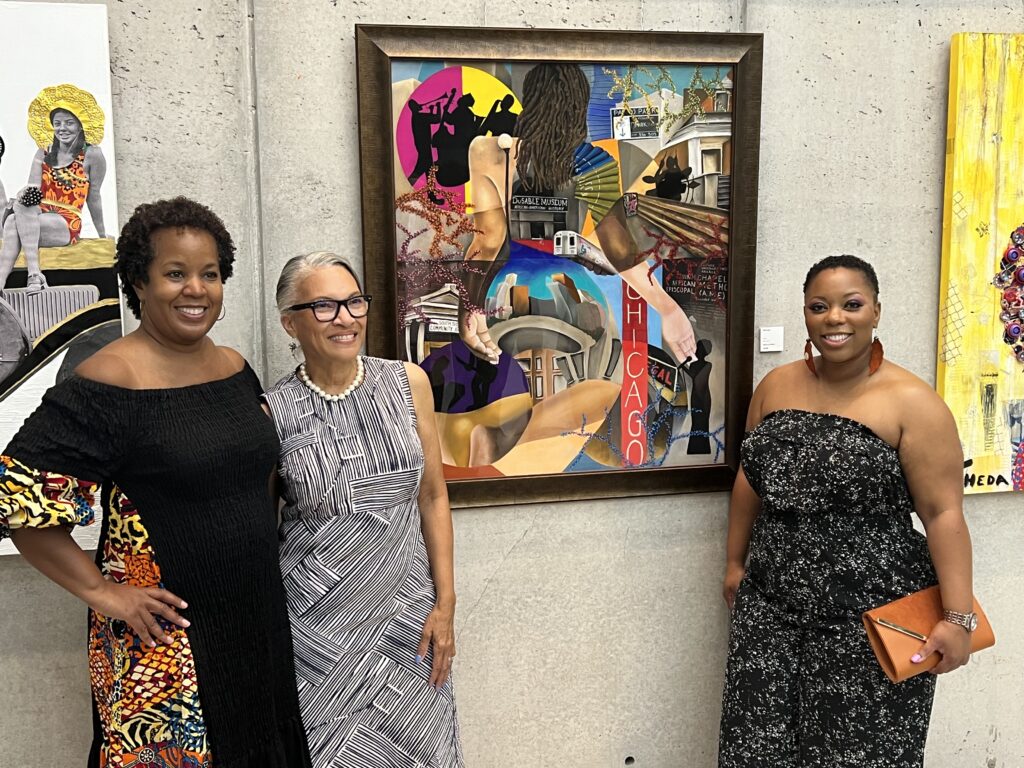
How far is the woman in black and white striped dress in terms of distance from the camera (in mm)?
1869

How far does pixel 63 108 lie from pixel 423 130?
90cm

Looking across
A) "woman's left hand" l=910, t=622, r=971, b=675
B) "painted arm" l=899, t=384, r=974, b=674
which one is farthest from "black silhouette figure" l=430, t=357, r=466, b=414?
"woman's left hand" l=910, t=622, r=971, b=675

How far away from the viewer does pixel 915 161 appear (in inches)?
106

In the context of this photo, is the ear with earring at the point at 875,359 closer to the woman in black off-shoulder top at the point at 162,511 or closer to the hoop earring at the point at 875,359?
the hoop earring at the point at 875,359

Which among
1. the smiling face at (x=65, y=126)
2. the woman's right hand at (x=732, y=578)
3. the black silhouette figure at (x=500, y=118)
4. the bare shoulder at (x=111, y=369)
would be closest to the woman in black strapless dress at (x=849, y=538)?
the woman's right hand at (x=732, y=578)

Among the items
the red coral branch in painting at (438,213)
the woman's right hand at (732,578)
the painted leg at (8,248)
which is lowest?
the woman's right hand at (732,578)

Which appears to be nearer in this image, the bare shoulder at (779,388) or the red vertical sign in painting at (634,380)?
the bare shoulder at (779,388)

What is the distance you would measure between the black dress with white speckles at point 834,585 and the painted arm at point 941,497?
0.04 meters

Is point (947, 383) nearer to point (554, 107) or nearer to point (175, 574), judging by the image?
point (554, 107)

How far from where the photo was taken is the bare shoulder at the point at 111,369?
5.38ft

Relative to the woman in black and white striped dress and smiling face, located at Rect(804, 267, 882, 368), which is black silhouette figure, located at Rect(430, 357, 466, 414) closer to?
the woman in black and white striped dress

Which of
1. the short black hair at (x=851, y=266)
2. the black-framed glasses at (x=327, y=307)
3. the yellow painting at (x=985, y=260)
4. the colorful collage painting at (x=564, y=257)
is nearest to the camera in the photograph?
the black-framed glasses at (x=327, y=307)

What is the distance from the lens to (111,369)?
165cm

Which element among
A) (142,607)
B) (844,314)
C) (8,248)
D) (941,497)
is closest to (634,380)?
(844,314)
